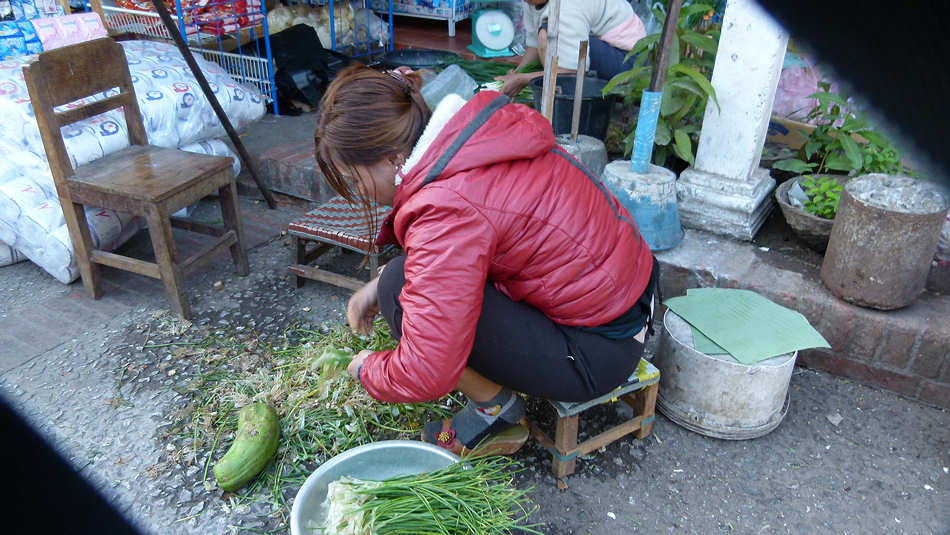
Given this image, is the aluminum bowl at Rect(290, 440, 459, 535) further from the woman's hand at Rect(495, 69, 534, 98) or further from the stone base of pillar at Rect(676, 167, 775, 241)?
the woman's hand at Rect(495, 69, 534, 98)

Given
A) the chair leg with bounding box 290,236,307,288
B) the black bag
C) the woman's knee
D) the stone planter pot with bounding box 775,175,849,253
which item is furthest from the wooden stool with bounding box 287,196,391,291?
the black bag

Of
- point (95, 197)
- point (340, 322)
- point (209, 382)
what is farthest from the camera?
point (340, 322)

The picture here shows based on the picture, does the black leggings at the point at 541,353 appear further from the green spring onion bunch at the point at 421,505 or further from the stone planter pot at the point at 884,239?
the stone planter pot at the point at 884,239

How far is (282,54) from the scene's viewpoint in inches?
208

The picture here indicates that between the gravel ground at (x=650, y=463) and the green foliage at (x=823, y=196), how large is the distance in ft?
2.27

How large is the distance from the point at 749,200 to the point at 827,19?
296 centimetres

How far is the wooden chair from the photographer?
110 inches

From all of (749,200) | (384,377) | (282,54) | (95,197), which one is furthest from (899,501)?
(282,54)

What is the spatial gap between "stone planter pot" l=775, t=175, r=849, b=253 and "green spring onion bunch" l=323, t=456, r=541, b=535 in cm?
183

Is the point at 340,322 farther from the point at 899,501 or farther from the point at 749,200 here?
the point at 899,501

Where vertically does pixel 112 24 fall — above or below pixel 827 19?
below

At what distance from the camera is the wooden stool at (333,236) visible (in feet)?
9.80

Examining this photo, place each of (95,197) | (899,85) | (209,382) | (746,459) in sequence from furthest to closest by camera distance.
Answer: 1. (95,197)
2. (209,382)
3. (746,459)
4. (899,85)

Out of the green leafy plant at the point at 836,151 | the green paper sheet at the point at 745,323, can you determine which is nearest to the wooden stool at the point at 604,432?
the green paper sheet at the point at 745,323
